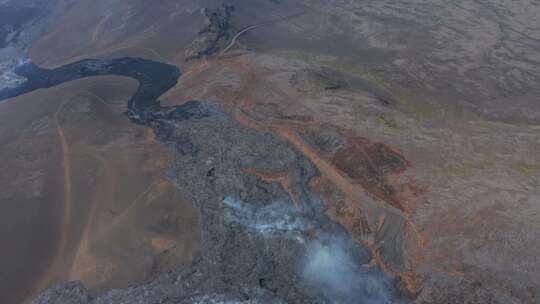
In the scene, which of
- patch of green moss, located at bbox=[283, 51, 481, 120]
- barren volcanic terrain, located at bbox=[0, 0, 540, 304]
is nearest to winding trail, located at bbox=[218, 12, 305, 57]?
barren volcanic terrain, located at bbox=[0, 0, 540, 304]

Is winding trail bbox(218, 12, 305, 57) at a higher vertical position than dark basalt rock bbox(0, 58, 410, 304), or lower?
higher

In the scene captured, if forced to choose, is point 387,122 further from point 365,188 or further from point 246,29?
point 246,29

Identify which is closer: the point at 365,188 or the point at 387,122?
the point at 365,188

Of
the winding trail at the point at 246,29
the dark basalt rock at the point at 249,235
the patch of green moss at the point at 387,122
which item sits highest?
the winding trail at the point at 246,29

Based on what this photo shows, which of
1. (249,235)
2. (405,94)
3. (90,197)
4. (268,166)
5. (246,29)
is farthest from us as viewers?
(246,29)

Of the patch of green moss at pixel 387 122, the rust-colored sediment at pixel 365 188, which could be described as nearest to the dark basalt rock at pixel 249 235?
the rust-colored sediment at pixel 365 188

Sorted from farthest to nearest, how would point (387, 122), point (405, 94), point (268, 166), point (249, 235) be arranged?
point (405, 94) → point (387, 122) → point (268, 166) → point (249, 235)

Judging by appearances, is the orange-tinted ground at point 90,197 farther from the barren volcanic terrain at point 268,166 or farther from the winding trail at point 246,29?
the winding trail at point 246,29

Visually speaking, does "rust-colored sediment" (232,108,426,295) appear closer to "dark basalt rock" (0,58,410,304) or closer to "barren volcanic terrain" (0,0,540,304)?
"barren volcanic terrain" (0,0,540,304)

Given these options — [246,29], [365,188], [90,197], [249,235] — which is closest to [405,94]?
[365,188]
